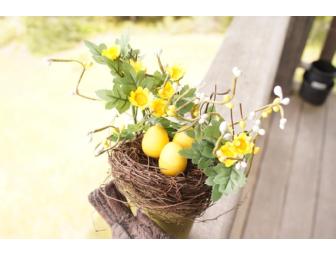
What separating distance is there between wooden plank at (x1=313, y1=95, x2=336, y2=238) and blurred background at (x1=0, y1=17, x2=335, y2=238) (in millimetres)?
651

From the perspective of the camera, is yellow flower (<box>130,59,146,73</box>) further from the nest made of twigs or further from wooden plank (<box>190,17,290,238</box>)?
wooden plank (<box>190,17,290,238</box>)

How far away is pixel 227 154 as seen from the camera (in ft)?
2.14

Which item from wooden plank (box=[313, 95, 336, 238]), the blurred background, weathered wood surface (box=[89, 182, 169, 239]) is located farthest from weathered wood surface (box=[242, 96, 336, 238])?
weathered wood surface (box=[89, 182, 169, 239])

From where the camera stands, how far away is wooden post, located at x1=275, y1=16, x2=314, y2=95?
2305mm

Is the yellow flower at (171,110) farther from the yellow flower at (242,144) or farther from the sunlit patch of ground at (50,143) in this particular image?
the sunlit patch of ground at (50,143)

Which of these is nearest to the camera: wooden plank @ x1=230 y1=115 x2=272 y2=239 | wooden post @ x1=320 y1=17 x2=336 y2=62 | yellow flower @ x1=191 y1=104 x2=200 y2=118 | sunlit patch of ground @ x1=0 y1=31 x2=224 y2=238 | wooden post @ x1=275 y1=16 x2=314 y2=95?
yellow flower @ x1=191 y1=104 x2=200 y2=118

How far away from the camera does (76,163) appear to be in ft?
7.65

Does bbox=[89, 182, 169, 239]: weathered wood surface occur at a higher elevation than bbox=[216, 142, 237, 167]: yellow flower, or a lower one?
lower

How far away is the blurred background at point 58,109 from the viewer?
6.94ft

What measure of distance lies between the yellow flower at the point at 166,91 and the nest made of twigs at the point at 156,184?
0.35 ft

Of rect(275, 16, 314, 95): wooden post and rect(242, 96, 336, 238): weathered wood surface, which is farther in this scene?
rect(275, 16, 314, 95): wooden post

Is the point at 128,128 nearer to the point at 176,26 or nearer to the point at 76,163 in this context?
the point at 76,163
